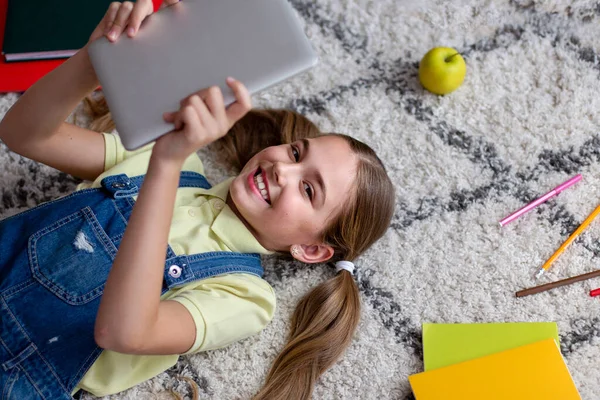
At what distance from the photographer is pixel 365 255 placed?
1.09 metres

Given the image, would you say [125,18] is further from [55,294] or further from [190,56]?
[55,294]

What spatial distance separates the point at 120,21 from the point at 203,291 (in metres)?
0.38

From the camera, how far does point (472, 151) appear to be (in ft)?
3.79

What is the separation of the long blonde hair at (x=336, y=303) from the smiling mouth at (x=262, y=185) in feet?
0.34

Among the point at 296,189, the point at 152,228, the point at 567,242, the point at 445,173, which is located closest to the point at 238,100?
the point at 152,228

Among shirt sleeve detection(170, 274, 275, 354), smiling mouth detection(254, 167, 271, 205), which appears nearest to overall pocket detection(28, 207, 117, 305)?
shirt sleeve detection(170, 274, 275, 354)

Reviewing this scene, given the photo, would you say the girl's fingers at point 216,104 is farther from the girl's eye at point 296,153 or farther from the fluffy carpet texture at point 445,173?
the fluffy carpet texture at point 445,173

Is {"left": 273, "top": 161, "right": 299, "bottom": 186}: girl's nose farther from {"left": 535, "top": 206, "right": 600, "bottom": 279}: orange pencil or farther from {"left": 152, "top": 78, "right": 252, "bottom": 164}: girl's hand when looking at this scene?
{"left": 535, "top": 206, "right": 600, "bottom": 279}: orange pencil

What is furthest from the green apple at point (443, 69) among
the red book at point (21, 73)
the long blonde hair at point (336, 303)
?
the red book at point (21, 73)

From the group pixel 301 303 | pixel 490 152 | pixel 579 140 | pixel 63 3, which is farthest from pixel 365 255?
pixel 63 3

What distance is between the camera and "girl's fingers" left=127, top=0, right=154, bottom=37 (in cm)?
77

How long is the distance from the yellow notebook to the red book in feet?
2.73

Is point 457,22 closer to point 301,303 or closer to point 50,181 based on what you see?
point 301,303

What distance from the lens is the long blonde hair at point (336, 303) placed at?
0.98 meters
